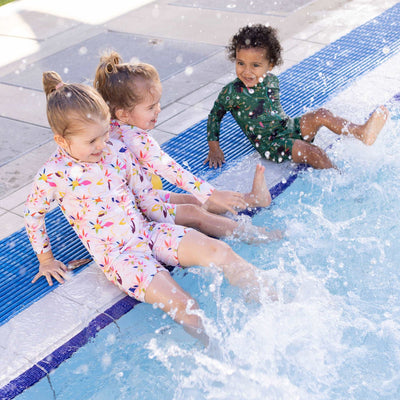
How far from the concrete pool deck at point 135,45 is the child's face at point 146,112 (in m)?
1.16

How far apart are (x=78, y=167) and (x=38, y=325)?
2.70 ft

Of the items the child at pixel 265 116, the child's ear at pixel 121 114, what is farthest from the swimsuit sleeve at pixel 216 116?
the child's ear at pixel 121 114

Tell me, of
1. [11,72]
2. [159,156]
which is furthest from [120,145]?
[11,72]

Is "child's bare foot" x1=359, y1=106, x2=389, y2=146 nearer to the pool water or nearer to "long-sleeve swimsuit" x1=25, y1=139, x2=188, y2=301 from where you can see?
the pool water

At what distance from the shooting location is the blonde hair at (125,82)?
9.23 feet

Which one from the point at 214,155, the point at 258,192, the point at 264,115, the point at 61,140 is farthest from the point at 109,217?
the point at 264,115

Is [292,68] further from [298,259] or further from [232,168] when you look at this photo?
[298,259]

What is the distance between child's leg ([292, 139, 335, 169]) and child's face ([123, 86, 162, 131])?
118 cm

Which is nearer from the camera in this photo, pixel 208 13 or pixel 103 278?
pixel 103 278

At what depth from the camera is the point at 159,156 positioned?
2.93m

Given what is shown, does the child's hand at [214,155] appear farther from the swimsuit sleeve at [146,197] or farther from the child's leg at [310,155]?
the swimsuit sleeve at [146,197]

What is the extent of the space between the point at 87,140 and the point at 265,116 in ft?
5.15

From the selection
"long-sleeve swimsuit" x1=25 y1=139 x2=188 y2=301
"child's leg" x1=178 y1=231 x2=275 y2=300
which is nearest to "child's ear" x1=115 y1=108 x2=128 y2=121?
"long-sleeve swimsuit" x1=25 y1=139 x2=188 y2=301

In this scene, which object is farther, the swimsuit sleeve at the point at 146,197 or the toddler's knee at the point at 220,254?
the swimsuit sleeve at the point at 146,197
